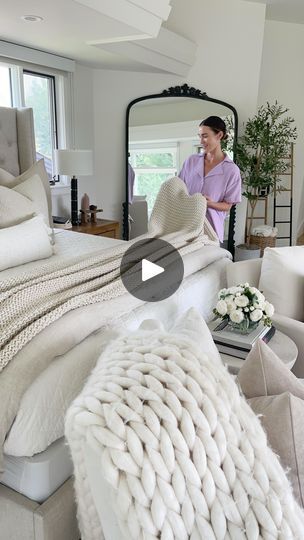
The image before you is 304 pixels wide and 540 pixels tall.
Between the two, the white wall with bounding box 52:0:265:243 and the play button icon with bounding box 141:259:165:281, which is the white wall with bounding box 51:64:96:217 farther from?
the play button icon with bounding box 141:259:165:281

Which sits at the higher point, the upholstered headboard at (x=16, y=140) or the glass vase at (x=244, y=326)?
the upholstered headboard at (x=16, y=140)

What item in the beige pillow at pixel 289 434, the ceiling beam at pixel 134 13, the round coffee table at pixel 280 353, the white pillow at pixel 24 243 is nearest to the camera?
the beige pillow at pixel 289 434

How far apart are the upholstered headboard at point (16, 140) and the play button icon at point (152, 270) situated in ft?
5.22

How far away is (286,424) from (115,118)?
4114 millimetres

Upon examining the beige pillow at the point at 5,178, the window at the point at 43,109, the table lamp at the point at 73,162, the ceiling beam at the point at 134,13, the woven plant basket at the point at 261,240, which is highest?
the ceiling beam at the point at 134,13

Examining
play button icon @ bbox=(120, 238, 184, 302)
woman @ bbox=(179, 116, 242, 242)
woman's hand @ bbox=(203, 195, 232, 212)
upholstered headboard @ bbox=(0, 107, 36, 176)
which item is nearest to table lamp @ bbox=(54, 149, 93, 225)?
upholstered headboard @ bbox=(0, 107, 36, 176)

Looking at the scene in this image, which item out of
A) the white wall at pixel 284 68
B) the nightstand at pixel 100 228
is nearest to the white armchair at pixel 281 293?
the nightstand at pixel 100 228

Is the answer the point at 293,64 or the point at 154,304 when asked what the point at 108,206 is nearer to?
the point at 293,64

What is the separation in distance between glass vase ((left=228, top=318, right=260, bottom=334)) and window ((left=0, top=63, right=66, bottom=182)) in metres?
2.72

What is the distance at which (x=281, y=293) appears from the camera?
198 cm

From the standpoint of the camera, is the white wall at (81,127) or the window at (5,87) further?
the white wall at (81,127)

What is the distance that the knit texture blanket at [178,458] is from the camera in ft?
2.05

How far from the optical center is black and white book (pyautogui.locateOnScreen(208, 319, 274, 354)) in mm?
1647

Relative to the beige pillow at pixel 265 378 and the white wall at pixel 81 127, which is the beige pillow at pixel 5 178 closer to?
the white wall at pixel 81 127
